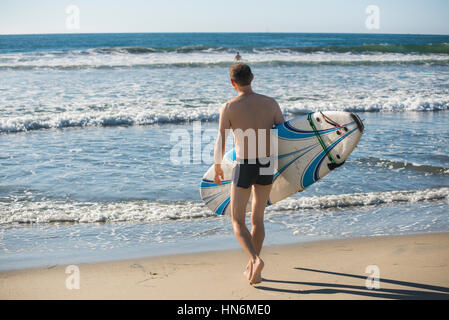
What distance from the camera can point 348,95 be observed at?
1434 centimetres

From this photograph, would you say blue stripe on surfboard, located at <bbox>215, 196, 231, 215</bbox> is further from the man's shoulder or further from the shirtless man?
the man's shoulder

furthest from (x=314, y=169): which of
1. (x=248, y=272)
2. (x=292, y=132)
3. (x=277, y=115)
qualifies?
(x=248, y=272)

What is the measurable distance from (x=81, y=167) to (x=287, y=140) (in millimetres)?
4154

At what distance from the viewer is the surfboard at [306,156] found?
4.00m

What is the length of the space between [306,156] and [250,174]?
816mm

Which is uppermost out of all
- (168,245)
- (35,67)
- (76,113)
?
(35,67)

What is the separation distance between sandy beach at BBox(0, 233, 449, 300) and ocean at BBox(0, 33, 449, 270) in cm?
27

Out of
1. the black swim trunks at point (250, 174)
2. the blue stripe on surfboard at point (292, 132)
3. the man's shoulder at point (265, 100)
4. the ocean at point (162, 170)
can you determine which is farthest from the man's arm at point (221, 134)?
the ocean at point (162, 170)

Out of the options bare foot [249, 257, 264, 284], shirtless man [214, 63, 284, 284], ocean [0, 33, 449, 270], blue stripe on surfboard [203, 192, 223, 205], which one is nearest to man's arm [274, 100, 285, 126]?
shirtless man [214, 63, 284, 284]

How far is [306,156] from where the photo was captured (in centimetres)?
405

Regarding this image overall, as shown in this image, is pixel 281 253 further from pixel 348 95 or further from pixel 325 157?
pixel 348 95

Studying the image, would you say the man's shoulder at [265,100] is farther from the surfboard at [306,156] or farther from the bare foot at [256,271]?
the bare foot at [256,271]

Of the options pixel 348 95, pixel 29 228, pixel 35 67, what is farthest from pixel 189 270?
pixel 35 67

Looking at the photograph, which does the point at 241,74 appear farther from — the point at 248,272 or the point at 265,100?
the point at 248,272
